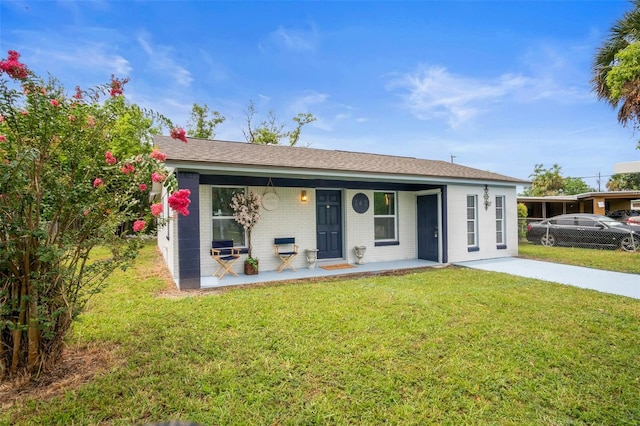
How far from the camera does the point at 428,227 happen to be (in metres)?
10.3

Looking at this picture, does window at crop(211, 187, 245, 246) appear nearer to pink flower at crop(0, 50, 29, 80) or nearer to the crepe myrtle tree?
the crepe myrtle tree

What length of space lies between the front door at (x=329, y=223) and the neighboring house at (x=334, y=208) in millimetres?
31

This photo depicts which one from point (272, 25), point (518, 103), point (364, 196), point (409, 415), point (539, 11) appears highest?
point (272, 25)

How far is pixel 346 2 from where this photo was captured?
9.95 meters

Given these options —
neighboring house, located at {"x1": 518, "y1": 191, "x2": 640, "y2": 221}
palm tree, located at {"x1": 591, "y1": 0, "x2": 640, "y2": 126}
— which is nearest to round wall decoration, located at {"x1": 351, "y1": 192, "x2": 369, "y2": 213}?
palm tree, located at {"x1": 591, "y1": 0, "x2": 640, "y2": 126}

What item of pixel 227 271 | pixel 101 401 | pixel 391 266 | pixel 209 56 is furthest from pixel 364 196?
pixel 209 56

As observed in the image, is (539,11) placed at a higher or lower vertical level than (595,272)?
higher

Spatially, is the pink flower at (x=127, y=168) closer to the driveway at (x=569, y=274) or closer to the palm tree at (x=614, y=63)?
the driveway at (x=569, y=274)

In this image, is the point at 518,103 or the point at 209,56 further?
the point at 518,103

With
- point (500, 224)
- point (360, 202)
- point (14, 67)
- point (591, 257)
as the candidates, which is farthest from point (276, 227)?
point (591, 257)

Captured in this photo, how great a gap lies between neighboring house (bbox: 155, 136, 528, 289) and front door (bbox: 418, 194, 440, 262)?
3 centimetres

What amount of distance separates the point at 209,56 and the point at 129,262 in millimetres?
14493

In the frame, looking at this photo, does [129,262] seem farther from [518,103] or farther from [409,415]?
[518,103]

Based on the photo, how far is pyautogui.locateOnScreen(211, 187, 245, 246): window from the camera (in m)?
8.09
